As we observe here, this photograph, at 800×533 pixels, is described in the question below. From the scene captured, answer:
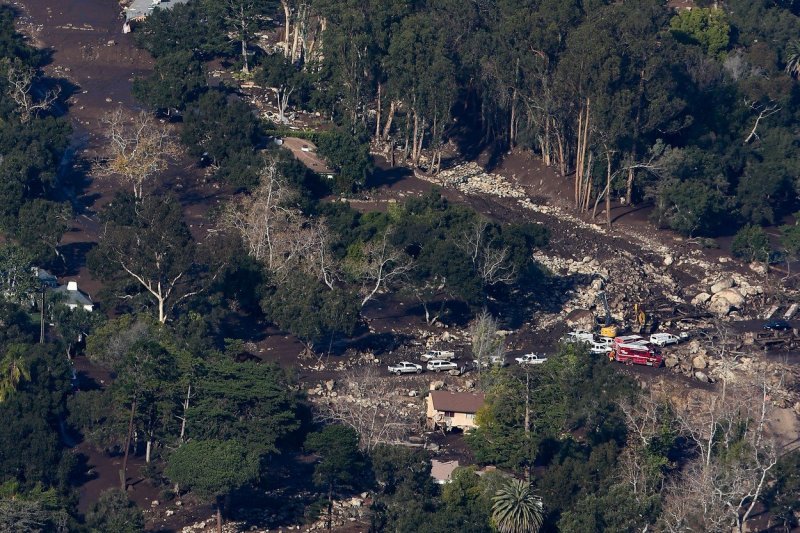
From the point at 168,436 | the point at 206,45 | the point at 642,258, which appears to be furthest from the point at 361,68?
the point at 168,436

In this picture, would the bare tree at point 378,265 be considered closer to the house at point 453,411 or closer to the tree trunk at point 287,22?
the house at point 453,411

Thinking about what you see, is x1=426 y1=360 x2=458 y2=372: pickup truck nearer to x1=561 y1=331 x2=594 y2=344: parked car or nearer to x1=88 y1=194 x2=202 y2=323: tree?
x1=561 y1=331 x2=594 y2=344: parked car

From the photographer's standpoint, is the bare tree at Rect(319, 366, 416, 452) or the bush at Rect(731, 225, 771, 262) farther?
the bush at Rect(731, 225, 771, 262)

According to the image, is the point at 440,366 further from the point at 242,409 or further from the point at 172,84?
the point at 172,84

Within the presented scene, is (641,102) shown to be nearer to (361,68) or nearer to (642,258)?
(642,258)

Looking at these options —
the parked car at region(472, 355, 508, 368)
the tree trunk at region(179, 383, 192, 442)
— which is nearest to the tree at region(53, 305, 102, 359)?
the tree trunk at region(179, 383, 192, 442)

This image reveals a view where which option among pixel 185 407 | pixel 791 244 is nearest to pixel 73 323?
pixel 185 407
